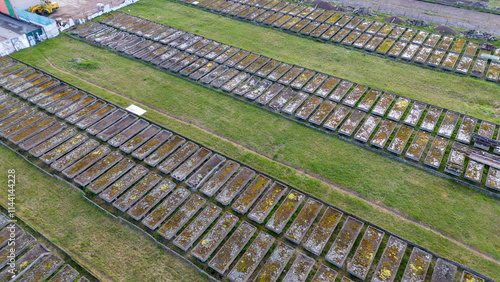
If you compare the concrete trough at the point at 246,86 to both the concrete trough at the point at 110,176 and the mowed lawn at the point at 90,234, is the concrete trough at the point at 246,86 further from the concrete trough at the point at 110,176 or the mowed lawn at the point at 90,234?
the mowed lawn at the point at 90,234

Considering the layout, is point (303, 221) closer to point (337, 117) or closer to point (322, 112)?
point (337, 117)

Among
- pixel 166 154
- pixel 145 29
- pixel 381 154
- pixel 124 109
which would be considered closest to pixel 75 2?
pixel 145 29

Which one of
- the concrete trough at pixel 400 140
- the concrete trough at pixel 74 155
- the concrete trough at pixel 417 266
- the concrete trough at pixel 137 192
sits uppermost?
the concrete trough at pixel 74 155

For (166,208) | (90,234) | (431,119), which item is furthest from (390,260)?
(90,234)

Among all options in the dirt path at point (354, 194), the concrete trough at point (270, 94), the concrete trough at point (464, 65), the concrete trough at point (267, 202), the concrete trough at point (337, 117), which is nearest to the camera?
the dirt path at point (354, 194)

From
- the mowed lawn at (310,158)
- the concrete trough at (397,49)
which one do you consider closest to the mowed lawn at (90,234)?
the mowed lawn at (310,158)

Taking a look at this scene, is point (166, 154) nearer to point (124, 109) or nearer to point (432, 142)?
point (124, 109)
